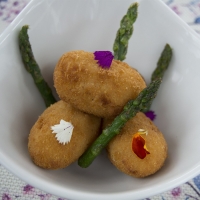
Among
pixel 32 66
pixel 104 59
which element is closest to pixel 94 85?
pixel 104 59

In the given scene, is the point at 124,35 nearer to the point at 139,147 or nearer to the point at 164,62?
the point at 164,62

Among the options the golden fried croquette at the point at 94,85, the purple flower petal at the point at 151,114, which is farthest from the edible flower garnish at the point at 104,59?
the purple flower petal at the point at 151,114

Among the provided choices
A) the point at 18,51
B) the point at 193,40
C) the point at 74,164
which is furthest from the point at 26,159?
the point at 193,40

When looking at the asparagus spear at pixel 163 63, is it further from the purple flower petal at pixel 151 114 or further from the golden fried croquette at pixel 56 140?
the golden fried croquette at pixel 56 140

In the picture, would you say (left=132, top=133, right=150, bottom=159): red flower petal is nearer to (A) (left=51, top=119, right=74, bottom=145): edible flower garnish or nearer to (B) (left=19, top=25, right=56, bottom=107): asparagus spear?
(A) (left=51, top=119, right=74, bottom=145): edible flower garnish

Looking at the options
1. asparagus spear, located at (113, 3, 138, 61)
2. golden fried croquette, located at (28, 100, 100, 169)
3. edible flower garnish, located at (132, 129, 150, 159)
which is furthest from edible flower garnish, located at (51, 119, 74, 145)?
asparagus spear, located at (113, 3, 138, 61)

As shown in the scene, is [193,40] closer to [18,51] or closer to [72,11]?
[72,11]
